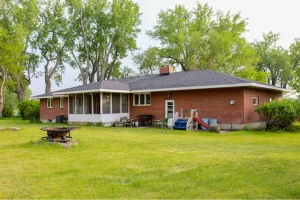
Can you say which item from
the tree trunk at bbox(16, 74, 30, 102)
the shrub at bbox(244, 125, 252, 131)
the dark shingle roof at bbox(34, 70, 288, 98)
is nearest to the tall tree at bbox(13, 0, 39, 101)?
the tree trunk at bbox(16, 74, 30, 102)

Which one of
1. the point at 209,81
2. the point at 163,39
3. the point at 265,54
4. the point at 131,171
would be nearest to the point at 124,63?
the point at 163,39

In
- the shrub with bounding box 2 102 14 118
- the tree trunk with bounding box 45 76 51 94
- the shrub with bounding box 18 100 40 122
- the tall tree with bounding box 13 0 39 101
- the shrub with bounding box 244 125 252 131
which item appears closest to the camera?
the shrub with bounding box 244 125 252 131

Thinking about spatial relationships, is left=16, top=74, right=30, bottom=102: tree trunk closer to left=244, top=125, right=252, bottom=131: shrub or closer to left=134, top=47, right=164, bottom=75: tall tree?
left=134, top=47, right=164, bottom=75: tall tree

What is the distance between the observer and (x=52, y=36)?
37406mm

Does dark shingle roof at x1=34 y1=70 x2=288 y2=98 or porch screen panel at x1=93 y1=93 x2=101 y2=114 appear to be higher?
dark shingle roof at x1=34 y1=70 x2=288 y2=98

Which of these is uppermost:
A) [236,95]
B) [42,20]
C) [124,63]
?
[42,20]

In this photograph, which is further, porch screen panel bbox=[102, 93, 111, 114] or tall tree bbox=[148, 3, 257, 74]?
tall tree bbox=[148, 3, 257, 74]

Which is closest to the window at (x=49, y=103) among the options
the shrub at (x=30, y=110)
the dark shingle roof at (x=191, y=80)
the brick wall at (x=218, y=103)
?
the shrub at (x=30, y=110)

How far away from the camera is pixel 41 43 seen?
3712cm

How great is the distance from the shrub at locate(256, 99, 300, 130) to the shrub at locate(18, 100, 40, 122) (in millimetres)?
19933

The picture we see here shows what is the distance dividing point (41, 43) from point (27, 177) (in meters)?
35.8

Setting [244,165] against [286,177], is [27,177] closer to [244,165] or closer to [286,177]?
[244,165]

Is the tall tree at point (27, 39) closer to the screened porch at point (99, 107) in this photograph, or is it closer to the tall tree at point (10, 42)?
the tall tree at point (10, 42)

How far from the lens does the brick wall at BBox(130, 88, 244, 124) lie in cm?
1490
